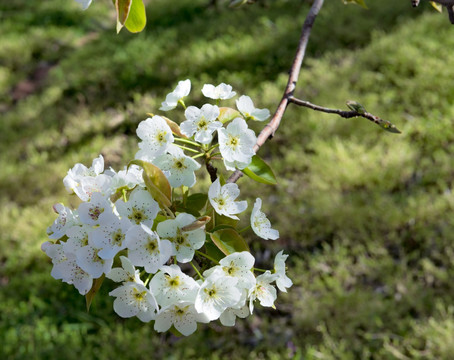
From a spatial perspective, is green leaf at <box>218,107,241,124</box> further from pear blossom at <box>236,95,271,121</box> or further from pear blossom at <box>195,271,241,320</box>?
pear blossom at <box>195,271,241,320</box>

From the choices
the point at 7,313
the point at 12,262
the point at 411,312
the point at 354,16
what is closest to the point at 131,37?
the point at 354,16

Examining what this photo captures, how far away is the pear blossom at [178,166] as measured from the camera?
812 mm

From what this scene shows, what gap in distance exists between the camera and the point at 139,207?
0.75 m

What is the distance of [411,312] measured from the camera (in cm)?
255

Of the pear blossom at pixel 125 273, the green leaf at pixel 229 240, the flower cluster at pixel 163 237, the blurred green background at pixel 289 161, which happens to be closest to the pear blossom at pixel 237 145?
the flower cluster at pixel 163 237

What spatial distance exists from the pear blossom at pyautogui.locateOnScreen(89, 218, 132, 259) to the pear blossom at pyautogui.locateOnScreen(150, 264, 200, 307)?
7cm

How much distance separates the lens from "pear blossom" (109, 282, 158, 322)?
2.52ft

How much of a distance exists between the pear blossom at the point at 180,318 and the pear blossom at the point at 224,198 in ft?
0.52

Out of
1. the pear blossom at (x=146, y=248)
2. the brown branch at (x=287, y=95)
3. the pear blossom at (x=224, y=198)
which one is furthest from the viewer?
the brown branch at (x=287, y=95)

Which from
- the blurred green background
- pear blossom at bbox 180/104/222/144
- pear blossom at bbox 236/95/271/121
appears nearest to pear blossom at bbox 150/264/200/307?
pear blossom at bbox 180/104/222/144

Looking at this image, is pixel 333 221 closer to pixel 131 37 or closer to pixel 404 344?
pixel 404 344

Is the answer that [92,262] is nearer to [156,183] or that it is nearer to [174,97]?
[156,183]

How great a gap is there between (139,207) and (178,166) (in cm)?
11

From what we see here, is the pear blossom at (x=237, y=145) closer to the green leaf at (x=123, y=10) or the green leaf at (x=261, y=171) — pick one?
the green leaf at (x=261, y=171)
